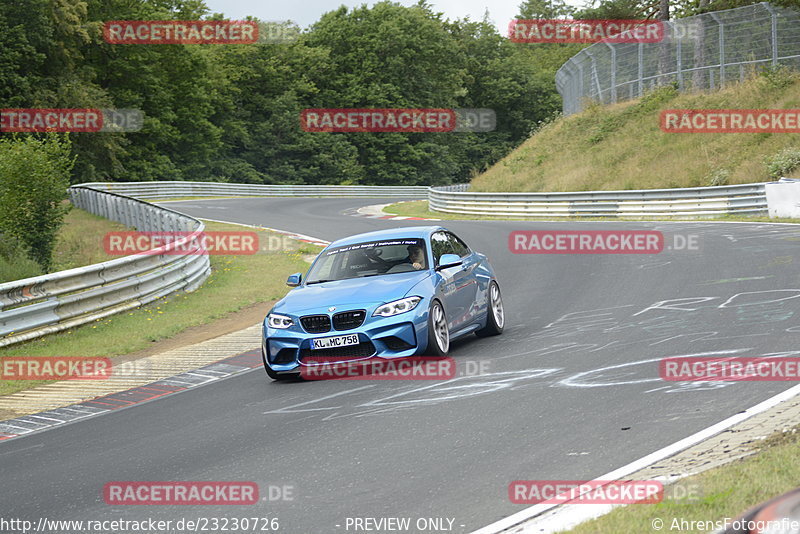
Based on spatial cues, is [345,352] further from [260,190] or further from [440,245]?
[260,190]

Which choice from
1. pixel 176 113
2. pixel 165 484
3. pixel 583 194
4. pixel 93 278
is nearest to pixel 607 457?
pixel 165 484

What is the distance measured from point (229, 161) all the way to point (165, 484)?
7293 cm

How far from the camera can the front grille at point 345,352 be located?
9695 mm

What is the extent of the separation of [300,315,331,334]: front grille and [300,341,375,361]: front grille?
21 cm

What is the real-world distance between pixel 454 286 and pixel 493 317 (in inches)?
42.5

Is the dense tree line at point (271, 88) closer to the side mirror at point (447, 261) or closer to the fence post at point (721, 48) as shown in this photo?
the fence post at point (721, 48)

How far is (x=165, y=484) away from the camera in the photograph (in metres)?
6.33

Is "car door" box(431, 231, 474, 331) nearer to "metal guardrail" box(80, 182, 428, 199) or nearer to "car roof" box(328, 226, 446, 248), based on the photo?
"car roof" box(328, 226, 446, 248)

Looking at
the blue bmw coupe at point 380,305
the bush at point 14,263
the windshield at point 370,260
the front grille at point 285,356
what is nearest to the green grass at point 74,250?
the bush at point 14,263

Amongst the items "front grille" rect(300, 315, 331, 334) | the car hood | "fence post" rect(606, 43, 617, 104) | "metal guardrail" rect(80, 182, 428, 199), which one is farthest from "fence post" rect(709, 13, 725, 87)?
"front grille" rect(300, 315, 331, 334)

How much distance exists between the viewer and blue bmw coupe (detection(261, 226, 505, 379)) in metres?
9.71

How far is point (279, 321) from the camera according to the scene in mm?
10023

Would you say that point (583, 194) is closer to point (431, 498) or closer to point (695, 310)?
point (695, 310)

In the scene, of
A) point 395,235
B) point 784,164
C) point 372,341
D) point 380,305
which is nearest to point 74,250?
point 395,235
